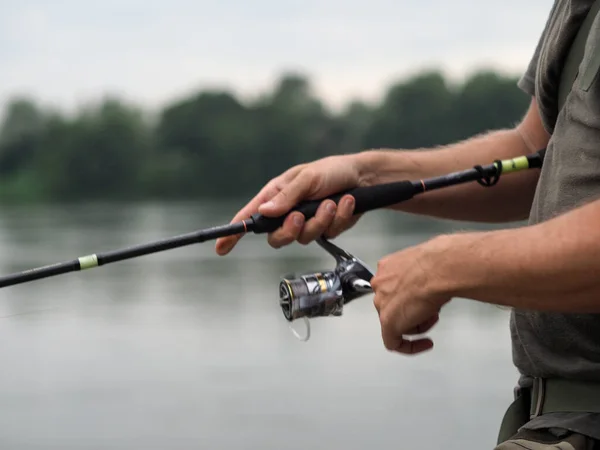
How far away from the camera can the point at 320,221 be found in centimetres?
216

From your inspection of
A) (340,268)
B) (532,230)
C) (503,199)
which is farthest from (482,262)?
(503,199)

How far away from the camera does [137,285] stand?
1459 centimetres

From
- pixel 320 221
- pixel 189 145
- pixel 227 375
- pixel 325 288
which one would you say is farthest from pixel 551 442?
pixel 189 145

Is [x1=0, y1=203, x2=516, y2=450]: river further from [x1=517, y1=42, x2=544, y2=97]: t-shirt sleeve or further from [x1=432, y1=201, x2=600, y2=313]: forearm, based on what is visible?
[x1=432, y1=201, x2=600, y2=313]: forearm

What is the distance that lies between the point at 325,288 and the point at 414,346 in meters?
0.36

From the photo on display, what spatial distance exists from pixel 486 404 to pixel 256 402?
5.79ft

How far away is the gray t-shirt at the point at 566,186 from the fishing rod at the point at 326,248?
355 millimetres

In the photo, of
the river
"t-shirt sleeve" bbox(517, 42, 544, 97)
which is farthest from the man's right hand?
the river

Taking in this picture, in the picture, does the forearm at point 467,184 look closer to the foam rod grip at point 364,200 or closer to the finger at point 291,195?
the foam rod grip at point 364,200

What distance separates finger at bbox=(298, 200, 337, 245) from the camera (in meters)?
2.16

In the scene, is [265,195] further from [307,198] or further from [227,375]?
[227,375]

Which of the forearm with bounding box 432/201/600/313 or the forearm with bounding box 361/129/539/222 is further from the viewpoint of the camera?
the forearm with bounding box 361/129/539/222

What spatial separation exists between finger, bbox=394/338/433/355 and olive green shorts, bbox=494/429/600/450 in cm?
22

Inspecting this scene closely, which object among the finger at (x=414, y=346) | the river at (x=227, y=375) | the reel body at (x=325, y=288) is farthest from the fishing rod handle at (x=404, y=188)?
the river at (x=227, y=375)
